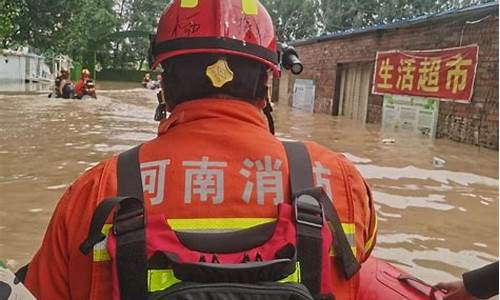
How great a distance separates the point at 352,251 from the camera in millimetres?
1287

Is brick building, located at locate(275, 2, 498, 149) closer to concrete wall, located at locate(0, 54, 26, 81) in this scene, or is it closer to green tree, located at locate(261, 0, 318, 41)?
concrete wall, located at locate(0, 54, 26, 81)

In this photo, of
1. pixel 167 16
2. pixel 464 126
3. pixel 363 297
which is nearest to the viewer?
pixel 167 16

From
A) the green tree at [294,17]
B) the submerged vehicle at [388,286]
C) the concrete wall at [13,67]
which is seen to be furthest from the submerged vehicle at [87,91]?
the green tree at [294,17]

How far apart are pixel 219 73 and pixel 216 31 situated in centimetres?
14

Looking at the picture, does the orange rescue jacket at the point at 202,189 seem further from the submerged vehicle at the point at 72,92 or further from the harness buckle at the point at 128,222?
the submerged vehicle at the point at 72,92

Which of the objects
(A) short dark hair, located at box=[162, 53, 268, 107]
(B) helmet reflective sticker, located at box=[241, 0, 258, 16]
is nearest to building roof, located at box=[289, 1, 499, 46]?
(B) helmet reflective sticker, located at box=[241, 0, 258, 16]

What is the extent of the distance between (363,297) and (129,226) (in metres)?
1.10

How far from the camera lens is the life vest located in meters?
1.12

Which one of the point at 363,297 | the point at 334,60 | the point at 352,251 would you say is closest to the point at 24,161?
the point at 363,297

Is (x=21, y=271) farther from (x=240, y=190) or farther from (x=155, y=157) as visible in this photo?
(x=240, y=190)

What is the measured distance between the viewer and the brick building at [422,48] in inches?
408

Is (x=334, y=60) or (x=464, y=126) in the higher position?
(x=334, y=60)

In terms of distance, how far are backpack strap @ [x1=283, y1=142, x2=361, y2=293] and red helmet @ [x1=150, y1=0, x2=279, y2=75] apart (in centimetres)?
30

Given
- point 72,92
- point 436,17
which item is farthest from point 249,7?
point 72,92
